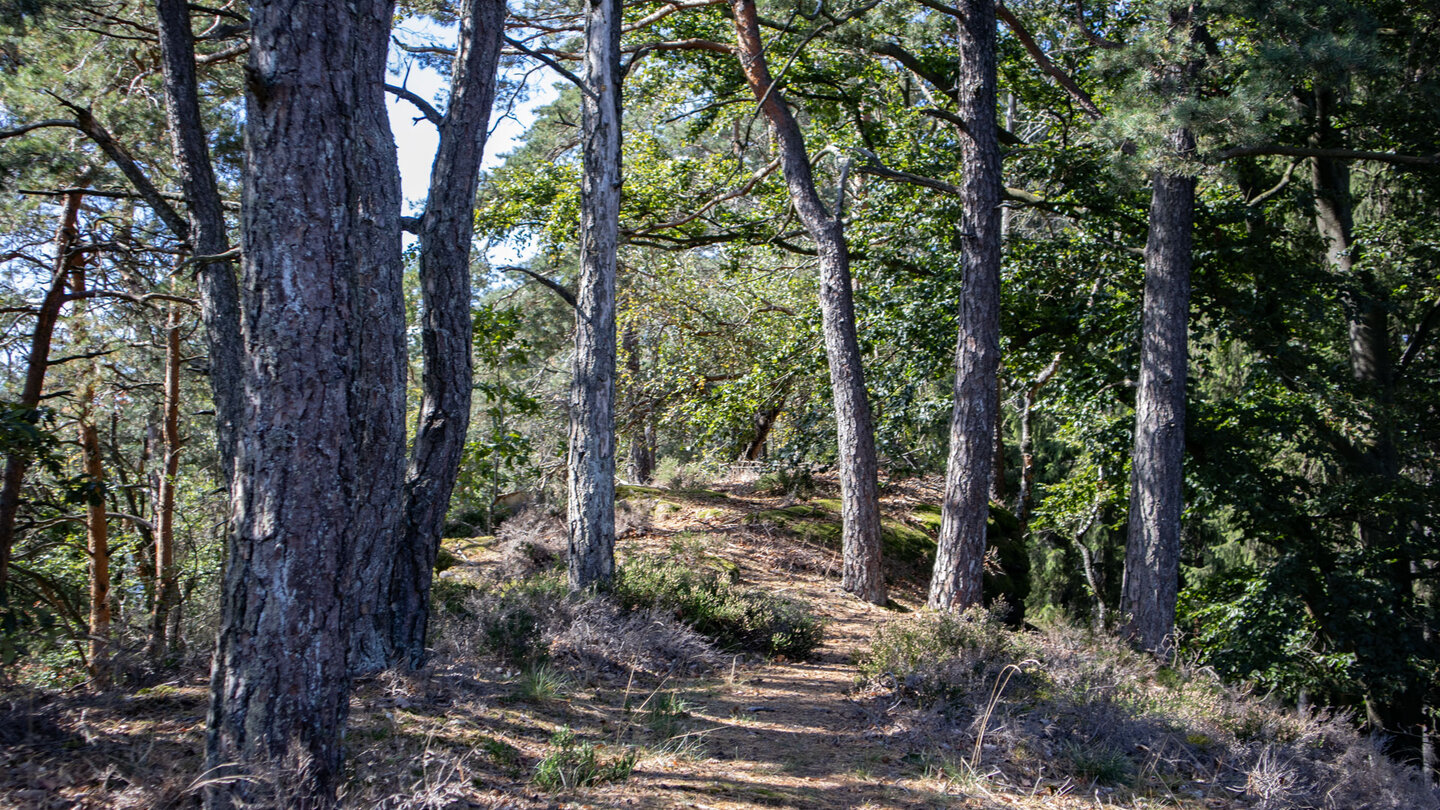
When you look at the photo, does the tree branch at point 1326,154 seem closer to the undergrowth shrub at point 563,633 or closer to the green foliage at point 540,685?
the undergrowth shrub at point 563,633

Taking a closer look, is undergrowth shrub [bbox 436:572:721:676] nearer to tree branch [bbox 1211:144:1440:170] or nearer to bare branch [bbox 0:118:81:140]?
bare branch [bbox 0:118:81:140]

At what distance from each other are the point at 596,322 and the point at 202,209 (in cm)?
344

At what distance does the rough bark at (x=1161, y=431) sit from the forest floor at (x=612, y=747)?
13.3 ft

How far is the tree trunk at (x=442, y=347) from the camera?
569 cm

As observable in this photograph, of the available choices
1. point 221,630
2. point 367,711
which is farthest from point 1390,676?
point 221,630

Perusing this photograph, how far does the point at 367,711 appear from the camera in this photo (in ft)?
15.3

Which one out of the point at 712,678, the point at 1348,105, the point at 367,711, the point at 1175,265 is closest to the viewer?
the point at 367,711

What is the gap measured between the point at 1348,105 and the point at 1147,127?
12.7 ft

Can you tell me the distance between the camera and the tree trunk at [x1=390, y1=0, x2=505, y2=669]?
18.7 feet

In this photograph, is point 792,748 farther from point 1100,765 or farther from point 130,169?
point 130,169

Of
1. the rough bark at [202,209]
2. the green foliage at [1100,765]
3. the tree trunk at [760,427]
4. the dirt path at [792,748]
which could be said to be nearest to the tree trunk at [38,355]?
the rough bark at [202,209]

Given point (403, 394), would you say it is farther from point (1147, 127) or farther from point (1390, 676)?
point (1390, 676)

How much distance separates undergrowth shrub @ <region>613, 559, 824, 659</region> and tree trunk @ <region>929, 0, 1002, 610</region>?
188 centimetres

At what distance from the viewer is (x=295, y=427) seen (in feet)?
11.3
